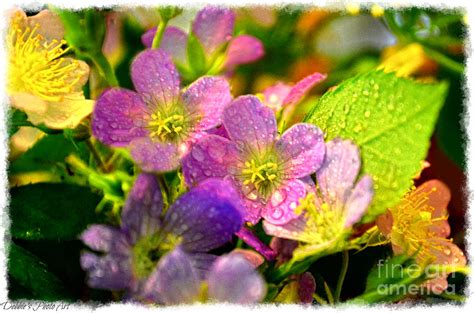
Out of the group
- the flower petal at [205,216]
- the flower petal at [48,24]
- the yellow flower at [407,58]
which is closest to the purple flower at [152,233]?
the flower petal at [205,216]

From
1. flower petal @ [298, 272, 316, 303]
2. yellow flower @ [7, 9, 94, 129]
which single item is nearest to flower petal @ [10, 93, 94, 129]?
yellow flower @ [7, 9, 94, 129]

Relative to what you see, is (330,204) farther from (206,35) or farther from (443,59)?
(443,59)

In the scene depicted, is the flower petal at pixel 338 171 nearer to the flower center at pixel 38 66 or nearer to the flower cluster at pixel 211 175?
the flower cluster at pixel 211 175

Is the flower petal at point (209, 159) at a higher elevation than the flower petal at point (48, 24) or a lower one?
lower

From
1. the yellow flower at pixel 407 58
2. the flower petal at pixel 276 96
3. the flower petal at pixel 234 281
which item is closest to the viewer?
the flower petal at pixel 234 281

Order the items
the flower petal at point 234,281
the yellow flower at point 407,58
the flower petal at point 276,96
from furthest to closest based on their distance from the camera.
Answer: the yellow flower at point 407,58 < the flower petal at point 276,96 < the flower petal at point 234,281

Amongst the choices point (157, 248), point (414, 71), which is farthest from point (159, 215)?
point (414, 71)

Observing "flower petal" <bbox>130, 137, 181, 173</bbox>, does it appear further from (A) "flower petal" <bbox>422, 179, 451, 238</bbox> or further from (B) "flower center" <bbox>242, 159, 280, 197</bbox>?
(A) "flower petal" <bbox>422, 179, 451, 238</bbox>

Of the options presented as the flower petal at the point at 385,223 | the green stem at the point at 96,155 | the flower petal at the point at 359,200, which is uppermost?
the green stem at the point at 96,155

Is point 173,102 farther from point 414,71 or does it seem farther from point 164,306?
point 414,71
